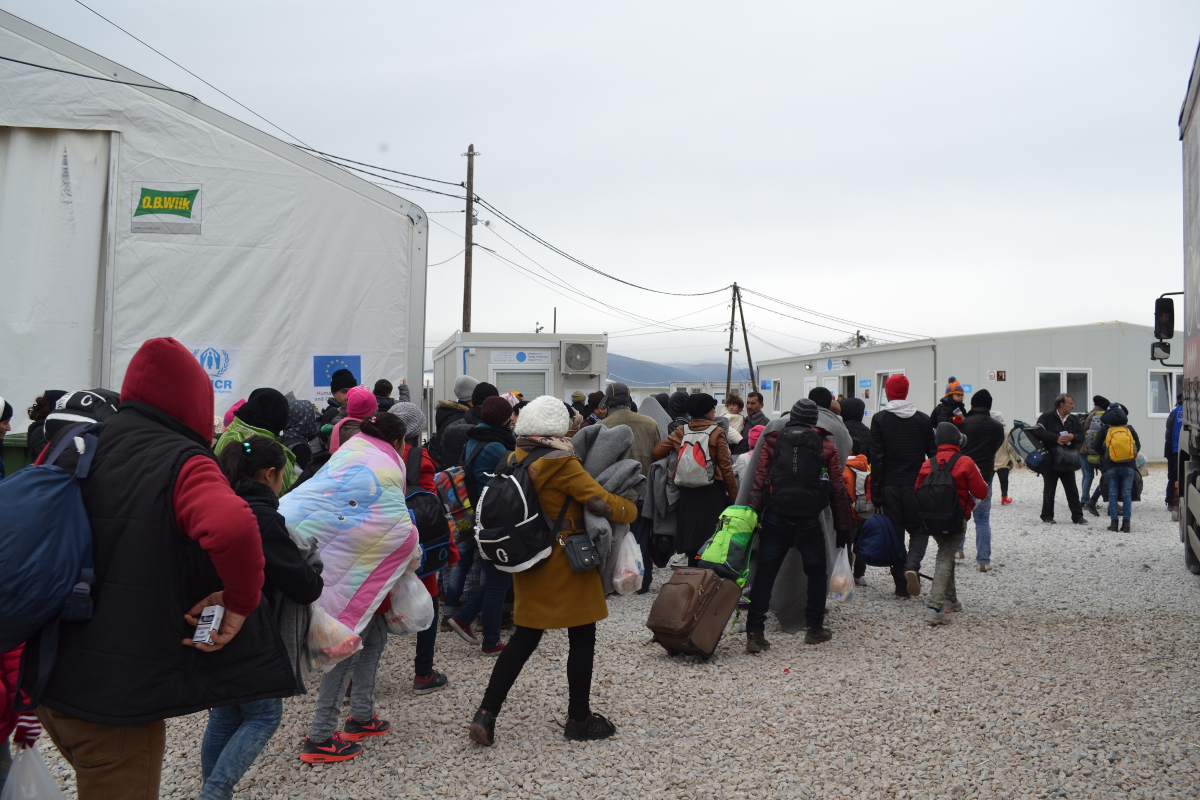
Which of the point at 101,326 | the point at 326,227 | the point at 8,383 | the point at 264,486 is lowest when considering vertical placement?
the point at 264,486

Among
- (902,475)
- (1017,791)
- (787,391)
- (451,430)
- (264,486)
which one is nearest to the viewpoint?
(264,486)

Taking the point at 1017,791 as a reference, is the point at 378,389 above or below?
above

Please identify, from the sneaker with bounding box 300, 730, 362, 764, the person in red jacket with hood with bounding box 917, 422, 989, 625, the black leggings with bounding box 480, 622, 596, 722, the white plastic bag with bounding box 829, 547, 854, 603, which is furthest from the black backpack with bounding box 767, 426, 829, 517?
the sneaker with bounding box 300, 730, 362, 764

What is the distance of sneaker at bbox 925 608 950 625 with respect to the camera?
6.59 m

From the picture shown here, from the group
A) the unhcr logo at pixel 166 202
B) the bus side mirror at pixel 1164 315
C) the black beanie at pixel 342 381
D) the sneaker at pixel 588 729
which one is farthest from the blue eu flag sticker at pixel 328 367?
the bus side mirror at pixel 1164 315

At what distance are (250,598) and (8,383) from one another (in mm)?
5715

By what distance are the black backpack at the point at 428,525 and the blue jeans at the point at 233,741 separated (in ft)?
4.46

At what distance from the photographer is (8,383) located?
6.62 m

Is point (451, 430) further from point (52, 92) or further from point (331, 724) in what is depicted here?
point (52, 92)

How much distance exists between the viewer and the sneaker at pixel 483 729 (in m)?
4.18

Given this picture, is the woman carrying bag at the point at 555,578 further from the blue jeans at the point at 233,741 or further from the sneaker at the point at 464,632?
the sneaker at the point at 464,632

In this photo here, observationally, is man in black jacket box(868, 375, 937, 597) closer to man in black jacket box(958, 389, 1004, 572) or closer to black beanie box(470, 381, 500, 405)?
man in black jacket box(958, 389, 1004, 572)

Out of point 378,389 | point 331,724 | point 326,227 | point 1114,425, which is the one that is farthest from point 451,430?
point 1114,425

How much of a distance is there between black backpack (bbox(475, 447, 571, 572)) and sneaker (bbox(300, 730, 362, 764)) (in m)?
1.18
